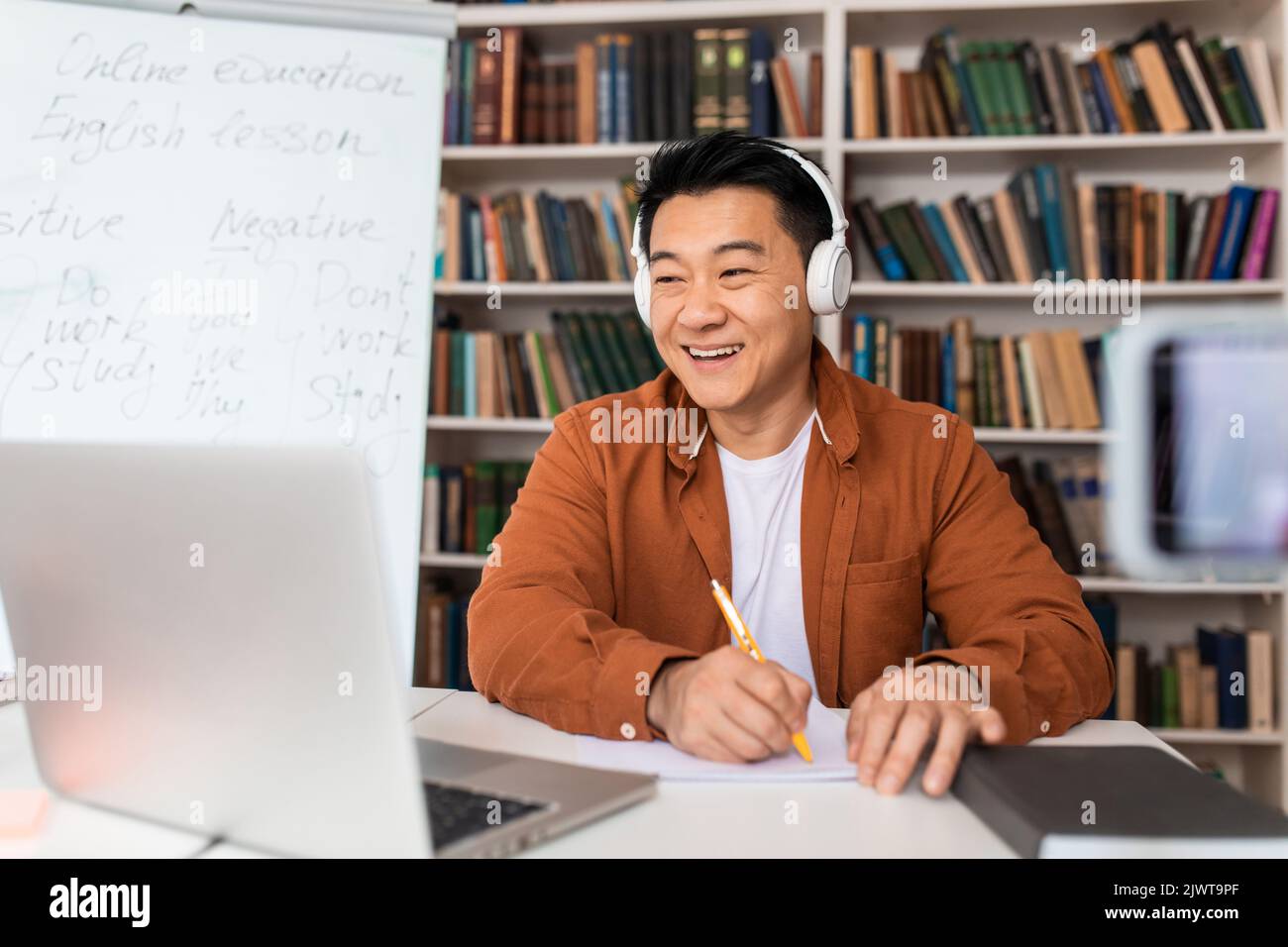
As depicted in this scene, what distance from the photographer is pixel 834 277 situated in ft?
4.82

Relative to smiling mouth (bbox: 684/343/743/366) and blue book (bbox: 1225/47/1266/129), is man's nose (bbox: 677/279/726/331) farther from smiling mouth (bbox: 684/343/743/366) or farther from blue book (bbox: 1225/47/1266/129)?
blue book (bbox: 1225/47/1266/129)

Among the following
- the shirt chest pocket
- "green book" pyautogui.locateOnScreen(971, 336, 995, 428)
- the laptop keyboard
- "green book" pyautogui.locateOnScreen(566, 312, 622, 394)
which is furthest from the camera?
"green book" pyautogui.locateOnScreen(566, 312, 622, 394)

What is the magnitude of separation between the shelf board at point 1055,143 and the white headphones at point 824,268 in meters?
1.18

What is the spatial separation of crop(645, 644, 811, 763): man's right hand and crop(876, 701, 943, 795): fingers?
79 millimetres

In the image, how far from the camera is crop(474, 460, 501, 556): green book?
276 centimetres

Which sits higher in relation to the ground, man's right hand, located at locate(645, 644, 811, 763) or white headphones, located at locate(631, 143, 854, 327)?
white headphones, located at locate(631, 143, 854, 327)

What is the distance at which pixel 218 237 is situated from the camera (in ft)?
4.90

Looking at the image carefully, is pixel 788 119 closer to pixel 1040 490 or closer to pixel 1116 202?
pixel 1116 202

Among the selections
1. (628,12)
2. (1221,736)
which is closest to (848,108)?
(628,12)

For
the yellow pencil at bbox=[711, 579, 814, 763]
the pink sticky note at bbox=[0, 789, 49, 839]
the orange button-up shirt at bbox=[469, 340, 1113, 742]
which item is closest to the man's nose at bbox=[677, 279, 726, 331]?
the orange button-up shirt at bbox=[469, 340, 1113, 742]

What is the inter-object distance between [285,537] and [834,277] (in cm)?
107

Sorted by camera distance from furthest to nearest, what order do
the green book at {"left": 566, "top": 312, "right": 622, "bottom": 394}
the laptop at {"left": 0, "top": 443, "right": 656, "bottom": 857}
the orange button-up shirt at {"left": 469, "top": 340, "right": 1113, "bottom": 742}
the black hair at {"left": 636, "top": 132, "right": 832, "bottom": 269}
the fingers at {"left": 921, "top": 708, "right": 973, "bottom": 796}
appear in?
the green book at {"left": 566, "top": 312, "right": 622, "bottom": 394}, the black hair at {"left": 636, "top": 132, "right": 832, "bottom": 269}, the orange button-up shirt at {"left": 469, "top": 340, "right": 1113, "bottom": 742}, the fingers at {"left": 921, "top": 708, "right": 973, "bottom": 796}, the laptop at {"left": 0, "top": 443, "right": 656, "bottom": 857}

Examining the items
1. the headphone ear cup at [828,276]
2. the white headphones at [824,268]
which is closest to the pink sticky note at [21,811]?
the white headphones at [824,268]

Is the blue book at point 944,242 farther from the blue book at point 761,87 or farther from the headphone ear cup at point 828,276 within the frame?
the headphone ear cup at point 828,276
